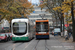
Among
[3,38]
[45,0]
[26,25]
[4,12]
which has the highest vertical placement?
[45,0]

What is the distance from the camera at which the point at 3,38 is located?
24.3m

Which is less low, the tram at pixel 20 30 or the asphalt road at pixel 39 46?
the tram at pixel 20 30

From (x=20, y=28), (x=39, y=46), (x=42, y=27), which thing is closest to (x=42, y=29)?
(x=42, y=27)

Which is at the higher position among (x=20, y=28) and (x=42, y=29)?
(x=20, y=28)

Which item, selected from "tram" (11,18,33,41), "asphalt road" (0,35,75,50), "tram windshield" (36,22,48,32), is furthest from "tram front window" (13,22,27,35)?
"tram windshield" (36,22,48,32)

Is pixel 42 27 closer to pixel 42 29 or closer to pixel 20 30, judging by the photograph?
pixel 42 29

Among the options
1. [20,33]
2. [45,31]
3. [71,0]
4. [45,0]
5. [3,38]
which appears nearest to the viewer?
[71,0]

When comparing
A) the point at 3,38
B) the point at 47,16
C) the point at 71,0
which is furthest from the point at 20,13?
the point at 47,16

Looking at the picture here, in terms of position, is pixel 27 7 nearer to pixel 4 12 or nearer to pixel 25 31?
pixel 4 12

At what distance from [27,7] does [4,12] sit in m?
11.7

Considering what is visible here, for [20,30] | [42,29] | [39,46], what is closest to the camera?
[39,46]

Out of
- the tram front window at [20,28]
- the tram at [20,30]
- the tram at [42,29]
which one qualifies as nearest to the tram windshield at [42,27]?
the tram at [42,29]

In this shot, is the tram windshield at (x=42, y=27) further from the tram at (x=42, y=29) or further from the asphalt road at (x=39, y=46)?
the asphalt road at (x=39, y=46)

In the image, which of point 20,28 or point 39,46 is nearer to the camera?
point 39,46
